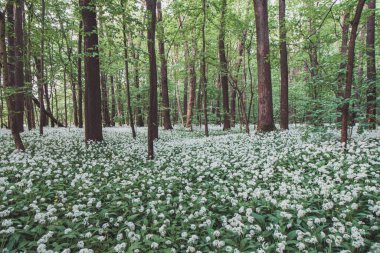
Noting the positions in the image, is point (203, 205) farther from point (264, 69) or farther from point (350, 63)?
point (264, 69)

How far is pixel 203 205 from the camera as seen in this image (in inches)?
206

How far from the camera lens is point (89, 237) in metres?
4.05

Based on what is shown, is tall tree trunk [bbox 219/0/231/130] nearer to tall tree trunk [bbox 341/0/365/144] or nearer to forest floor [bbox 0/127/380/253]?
tall tree trunk [bbox 341/0/365/144]

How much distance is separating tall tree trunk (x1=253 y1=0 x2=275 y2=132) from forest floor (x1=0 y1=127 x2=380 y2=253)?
3807 millimetres

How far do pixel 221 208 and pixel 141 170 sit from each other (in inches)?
135

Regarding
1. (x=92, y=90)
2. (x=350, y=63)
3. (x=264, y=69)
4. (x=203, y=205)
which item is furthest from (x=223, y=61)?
(x=203, y=205)

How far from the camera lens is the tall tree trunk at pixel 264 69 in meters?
12.2

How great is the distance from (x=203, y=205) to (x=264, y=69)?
29.1ft

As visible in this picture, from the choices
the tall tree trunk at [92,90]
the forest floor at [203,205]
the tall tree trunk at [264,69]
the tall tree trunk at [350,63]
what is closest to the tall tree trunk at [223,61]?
the tall tree trunk at [264,69]

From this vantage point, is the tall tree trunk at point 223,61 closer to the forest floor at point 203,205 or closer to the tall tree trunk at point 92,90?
the tall tree trunk at point 92,90

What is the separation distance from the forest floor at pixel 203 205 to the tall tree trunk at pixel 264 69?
12.5 feet

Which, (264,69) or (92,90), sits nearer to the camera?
(92,90)

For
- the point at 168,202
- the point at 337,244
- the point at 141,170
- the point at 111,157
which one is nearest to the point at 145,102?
the point at 111,157

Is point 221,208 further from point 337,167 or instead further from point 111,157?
point 111,157
